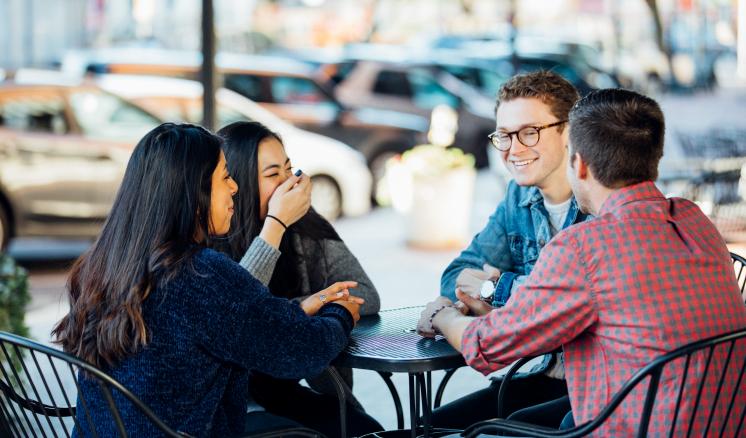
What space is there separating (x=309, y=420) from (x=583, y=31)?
147 ft

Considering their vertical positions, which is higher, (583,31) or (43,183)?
(583,31)

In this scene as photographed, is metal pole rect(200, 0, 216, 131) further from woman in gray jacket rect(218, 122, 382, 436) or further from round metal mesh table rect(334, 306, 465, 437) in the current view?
round metal mesh table rect(334, 306, 465, 437)

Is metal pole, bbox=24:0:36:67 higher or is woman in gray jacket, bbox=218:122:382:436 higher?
metal pole, bbox=24:0:36:67

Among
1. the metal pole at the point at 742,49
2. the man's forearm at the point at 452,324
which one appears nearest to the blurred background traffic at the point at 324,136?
the man's forearm at the point at 452,324

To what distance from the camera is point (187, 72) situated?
12.4 meters

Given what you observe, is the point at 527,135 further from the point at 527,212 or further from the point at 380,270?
the point at 380,270

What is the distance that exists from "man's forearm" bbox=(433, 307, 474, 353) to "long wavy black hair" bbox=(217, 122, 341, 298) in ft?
2.54

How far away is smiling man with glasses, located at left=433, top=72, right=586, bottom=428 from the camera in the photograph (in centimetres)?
334

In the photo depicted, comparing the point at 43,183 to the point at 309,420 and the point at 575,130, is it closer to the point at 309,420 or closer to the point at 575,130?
the point at 309,420

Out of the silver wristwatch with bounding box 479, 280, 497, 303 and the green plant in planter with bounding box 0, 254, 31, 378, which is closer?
the silver wristwatch with bounding box 479, 280, 497, 303

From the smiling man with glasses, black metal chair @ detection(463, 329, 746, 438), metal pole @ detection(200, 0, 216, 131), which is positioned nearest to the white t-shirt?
the smiling man with glasses

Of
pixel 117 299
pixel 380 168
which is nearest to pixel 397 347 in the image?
pixel 117 299

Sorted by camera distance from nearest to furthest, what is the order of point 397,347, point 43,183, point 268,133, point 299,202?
point 397,347 → point 299,202 → point 268,133 → point 43,183

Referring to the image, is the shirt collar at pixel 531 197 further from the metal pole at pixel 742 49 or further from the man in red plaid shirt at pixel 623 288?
the metal pole at pixel 742 49
